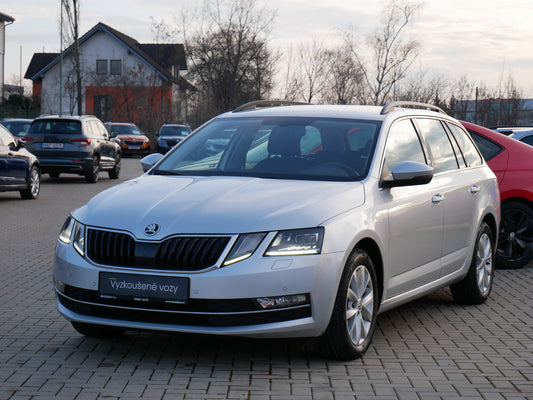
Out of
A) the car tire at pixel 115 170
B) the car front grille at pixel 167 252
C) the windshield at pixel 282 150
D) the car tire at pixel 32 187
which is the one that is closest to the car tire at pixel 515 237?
the windshield at pixel 282 150

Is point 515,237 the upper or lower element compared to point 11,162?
upper

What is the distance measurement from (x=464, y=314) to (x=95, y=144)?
18.4 metres

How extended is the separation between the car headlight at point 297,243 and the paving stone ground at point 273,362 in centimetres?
61

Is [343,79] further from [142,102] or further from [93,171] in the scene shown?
[93,171]

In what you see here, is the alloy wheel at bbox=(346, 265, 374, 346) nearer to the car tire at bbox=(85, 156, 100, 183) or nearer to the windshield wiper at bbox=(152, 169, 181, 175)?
the windshield wiper at bbox=(152, 169, 181, 175)

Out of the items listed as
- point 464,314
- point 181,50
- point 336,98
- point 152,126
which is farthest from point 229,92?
point 464,314

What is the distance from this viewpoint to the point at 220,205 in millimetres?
5297

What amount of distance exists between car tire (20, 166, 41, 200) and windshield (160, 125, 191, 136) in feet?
81.8

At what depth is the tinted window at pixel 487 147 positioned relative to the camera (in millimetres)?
9922

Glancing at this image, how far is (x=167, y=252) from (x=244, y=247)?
437 mm

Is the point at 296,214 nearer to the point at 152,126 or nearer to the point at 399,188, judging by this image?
the point at 399,188

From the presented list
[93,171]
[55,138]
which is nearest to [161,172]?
[55,138]

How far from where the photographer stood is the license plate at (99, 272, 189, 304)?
5012mm

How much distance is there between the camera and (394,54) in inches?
1921
